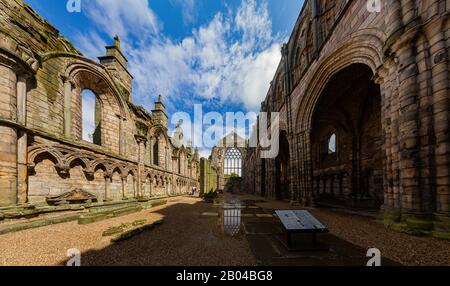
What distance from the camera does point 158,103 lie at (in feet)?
67.8

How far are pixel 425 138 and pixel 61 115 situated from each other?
12.9m

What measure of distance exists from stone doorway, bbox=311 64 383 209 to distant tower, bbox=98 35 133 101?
13.3 meters

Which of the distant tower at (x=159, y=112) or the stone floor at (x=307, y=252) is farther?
the distant tower at (x=159, y=112)

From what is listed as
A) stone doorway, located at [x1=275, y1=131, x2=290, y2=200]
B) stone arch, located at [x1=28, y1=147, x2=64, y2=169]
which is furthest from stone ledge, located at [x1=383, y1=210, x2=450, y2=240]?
stone doorway, located at [x1=275, y1=131, x2=290, y2=200]

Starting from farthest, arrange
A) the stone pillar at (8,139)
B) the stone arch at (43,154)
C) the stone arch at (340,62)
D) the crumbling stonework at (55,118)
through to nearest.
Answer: the stone arch at (43,154)
the stone arch at (340,62)
the crumbling stonework at (55,118)
the stone pillar at (8,139)

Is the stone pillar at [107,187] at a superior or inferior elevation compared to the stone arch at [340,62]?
inferior

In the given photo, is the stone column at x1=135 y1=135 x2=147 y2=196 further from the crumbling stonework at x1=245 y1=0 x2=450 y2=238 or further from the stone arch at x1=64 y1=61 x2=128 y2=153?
the crumbling stonework at x1=245 y1=0 x2=450 y2=238

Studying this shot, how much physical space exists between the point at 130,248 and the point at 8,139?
5.66 metres

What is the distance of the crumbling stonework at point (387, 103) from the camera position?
4.26 m

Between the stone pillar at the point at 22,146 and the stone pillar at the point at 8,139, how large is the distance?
0.56 ft

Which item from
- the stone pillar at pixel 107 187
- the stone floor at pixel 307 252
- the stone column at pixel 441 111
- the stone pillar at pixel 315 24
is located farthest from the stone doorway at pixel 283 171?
the stone floor at pixel 307 252

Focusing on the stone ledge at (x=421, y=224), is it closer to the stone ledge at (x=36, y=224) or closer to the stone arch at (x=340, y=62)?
the stone arch at (x=340, y=62)

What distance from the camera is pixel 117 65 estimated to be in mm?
12828

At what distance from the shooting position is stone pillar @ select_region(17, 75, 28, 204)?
5.89m
